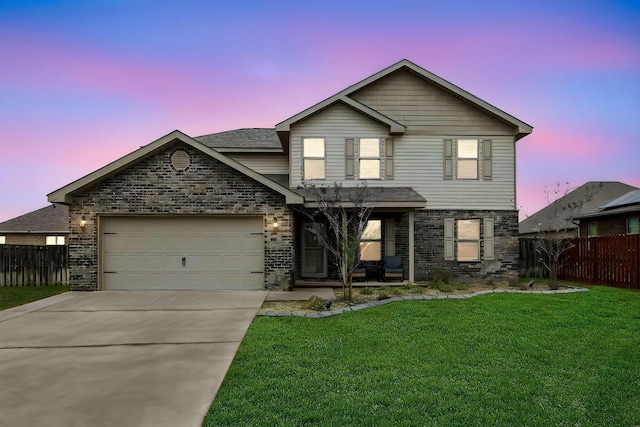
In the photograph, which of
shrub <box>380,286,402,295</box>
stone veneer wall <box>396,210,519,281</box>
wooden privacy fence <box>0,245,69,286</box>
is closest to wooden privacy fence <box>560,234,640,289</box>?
stone veneer wall <box>396,210,519,281</box>

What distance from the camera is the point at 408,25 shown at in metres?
17.1

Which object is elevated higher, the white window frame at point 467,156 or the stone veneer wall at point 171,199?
the white window frame at point 467,156

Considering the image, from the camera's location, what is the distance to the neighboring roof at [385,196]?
40.7 feet

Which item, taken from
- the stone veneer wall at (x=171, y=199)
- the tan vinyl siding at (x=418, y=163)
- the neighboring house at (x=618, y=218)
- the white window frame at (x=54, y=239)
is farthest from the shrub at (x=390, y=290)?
the white window frame at (x=54, y=239)

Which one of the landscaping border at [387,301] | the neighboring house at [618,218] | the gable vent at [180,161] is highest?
the gable vent at [180,161]

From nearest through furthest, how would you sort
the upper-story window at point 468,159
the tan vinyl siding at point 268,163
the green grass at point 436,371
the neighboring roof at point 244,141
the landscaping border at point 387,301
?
the green grass at point 436,371 → the landscaping border at point 387,301 → the upper-story window at point 468,159 → the neighboring roof at point 244,141 → the tan vinyl siding at point 268,163

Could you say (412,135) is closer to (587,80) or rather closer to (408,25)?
(408,25)

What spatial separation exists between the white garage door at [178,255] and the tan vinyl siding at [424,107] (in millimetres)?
7300

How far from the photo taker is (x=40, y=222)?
28219mm

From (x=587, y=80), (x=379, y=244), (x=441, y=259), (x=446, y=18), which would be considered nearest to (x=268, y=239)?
(x=379, y=244)

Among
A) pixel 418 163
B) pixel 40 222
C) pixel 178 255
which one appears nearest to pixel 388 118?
pixel 418 163

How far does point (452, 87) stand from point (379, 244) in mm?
6788

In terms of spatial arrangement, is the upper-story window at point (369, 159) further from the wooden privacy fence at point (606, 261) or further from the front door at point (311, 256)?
the wooden privacy fence at point (606, 261)

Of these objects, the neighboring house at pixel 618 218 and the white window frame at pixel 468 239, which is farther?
the neighboring house at pixel 618 218
